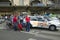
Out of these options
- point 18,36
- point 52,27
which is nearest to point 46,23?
point 52,27

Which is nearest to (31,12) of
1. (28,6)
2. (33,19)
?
(28,6)

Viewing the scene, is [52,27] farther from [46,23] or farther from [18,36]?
[18,36]

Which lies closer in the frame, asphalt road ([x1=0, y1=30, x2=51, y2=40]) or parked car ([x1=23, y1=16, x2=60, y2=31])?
asphalt road ([x1=0, y1=30, x2=51, y2=40])

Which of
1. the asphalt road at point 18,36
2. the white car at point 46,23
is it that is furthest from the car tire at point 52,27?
the asphalt road at point 18,36

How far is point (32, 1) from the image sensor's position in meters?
51.7

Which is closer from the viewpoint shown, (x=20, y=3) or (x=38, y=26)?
(x=38, y=26)

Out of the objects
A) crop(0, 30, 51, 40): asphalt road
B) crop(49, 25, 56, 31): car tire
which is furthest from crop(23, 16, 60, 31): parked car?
crop(0, 30, 51, 40): asphalt road

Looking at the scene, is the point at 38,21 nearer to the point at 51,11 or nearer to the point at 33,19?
the point at 33,19

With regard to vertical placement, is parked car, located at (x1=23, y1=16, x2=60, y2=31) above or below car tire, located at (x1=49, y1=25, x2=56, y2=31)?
above

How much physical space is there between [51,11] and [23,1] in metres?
7.10

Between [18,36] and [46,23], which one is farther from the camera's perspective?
[46,23]

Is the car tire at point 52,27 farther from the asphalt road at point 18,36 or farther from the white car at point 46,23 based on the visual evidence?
the asphalt road at point 18,36

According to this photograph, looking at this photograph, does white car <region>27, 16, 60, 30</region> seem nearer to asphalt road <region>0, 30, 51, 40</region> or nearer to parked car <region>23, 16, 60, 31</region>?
parked car <region>23, 16, 60, 31</region>

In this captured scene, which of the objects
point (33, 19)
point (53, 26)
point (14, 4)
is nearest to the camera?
point (53, 26)
